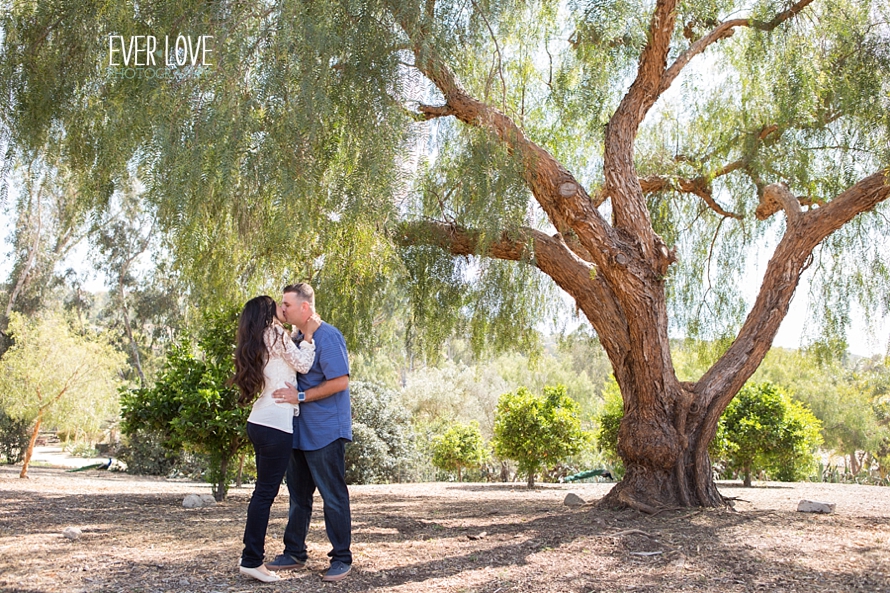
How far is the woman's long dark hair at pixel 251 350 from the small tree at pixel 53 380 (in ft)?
31.2

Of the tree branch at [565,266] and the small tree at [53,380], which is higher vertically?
the tree branch at [565,266]

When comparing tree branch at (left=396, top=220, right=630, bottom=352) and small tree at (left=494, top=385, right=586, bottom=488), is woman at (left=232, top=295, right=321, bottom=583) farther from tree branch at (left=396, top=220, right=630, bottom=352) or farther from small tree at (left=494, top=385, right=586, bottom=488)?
small tree at (left=494, top=385, right=586, bottom=488)

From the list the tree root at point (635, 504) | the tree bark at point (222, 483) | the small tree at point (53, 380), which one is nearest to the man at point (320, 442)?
the tree root at point (635, 504)

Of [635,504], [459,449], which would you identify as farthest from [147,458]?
[635,504]

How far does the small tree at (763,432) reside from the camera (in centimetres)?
1143

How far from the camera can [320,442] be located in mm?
3738

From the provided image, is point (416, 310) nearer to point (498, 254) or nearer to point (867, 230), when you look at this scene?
point (498, 254)

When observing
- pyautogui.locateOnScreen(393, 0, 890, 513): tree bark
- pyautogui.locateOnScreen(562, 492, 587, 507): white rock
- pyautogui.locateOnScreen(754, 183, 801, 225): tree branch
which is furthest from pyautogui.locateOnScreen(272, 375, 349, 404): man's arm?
pyautogui.locateOnScreen(754, 183, 801, 225): tree branch

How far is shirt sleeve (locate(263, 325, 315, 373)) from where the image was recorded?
12.3 ft

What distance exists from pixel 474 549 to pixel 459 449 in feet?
29.5

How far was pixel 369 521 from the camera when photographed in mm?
6199

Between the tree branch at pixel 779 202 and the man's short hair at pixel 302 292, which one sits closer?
the man's short hair at pixel 302 292

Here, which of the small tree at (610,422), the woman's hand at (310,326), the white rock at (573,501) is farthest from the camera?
the small tree at (610,422)

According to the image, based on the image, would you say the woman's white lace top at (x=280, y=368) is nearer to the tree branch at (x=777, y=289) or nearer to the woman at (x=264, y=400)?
the woman at (x=264, y=400)
